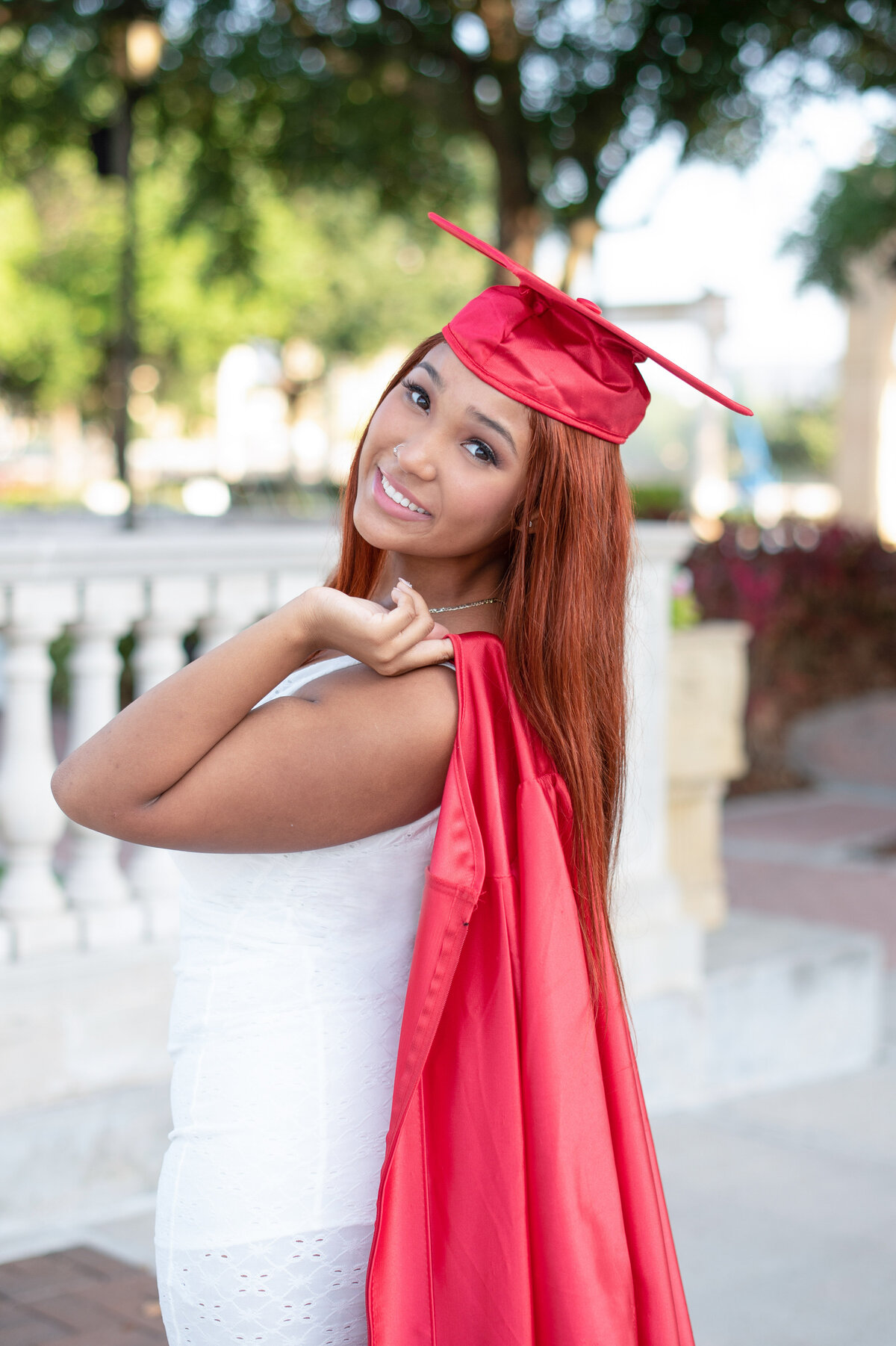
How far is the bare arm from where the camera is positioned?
1.44m

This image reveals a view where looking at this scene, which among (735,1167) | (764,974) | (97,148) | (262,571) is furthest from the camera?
(97,148)

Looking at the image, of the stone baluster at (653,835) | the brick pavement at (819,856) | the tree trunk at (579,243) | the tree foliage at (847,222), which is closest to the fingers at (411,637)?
the stone baluster at (653,835)

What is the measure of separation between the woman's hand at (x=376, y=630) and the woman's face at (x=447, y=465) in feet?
0.31

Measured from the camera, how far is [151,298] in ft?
108

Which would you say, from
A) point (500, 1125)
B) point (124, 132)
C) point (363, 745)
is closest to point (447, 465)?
point (363, 745)

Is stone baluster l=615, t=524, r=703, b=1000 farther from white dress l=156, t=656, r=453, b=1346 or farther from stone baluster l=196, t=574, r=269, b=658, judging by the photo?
white dress l=156, t=656, r=453, b=1346

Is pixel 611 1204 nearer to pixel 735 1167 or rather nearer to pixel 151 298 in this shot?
pixel 735 1167

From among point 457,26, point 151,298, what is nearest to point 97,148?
point 457,26

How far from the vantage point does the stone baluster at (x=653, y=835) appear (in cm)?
438

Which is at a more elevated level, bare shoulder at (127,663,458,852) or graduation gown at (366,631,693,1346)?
bare shoulder at (127,663,458,852)

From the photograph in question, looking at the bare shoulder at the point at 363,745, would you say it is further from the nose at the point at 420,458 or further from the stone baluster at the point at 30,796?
the stone baluster at the point at 30,796

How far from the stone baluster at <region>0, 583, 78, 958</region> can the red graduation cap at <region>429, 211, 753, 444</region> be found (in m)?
2.02

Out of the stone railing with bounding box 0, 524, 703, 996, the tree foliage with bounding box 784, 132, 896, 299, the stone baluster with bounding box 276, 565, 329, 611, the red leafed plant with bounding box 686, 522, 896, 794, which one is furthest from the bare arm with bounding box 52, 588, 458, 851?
the tree foliage with bounding box 784, 132, 896, 299

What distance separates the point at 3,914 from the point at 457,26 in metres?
9.47
